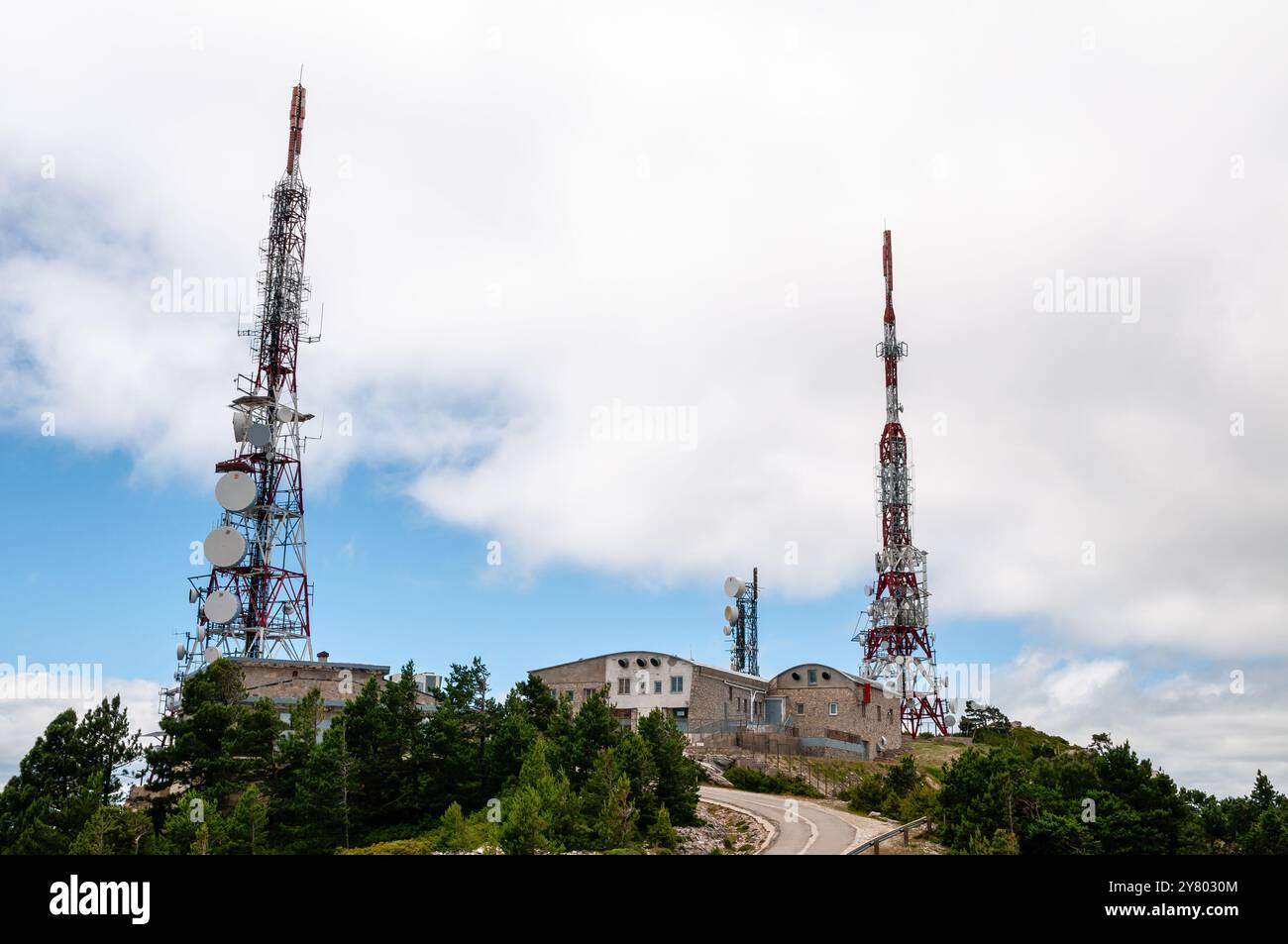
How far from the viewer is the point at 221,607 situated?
61.1 meters

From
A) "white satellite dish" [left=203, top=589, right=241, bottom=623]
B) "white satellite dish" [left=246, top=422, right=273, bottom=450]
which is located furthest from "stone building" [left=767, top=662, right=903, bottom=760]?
"white satellite dish" [left=246, top=422, right=273, bottom=450]

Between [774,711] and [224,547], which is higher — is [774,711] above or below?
below

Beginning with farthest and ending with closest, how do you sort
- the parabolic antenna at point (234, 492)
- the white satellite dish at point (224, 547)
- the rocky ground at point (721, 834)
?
the parabolic antenna at point (234, 492)
the white satellite dish at point (224, 547)
the rocky ground at point (721, 834)

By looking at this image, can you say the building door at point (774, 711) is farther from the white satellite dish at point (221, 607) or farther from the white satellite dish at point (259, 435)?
the white satellite dish at point (259, 435)

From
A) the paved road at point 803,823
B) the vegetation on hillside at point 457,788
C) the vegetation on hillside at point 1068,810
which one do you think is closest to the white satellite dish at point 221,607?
the vegetation on hillside at point 457,788

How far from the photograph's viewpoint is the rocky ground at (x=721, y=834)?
3597 centimetres

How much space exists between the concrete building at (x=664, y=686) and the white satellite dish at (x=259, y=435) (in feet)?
74.3

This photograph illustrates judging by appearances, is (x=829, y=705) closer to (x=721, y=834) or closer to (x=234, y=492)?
(x=721, y=834)

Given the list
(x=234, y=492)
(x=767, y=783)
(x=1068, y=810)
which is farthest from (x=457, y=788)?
(x=234, y=492)

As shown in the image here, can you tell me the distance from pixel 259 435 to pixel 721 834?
42.7m
